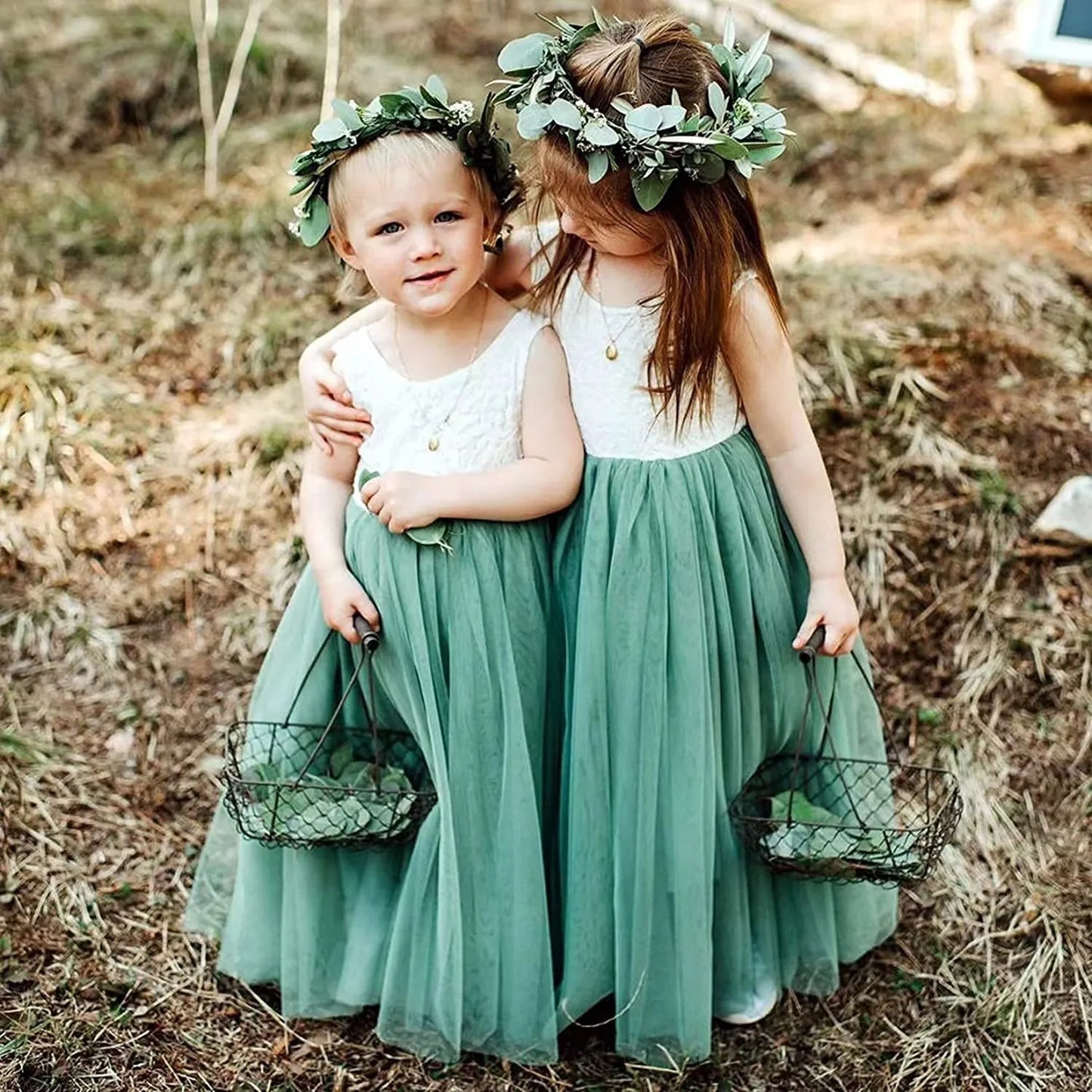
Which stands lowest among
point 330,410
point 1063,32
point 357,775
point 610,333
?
point 357,775

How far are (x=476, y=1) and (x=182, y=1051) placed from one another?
4.69 metres

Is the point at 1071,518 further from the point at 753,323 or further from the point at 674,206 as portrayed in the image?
the point at 674,206

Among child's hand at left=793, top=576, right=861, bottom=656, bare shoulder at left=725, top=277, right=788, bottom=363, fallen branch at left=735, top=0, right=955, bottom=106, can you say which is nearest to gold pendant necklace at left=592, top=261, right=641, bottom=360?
bare shoulder at left=725, top=277, right=788, bottom=363

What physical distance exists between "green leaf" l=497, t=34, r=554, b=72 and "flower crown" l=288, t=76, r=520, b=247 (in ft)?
0.20

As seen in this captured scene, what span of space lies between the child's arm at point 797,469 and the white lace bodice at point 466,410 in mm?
333

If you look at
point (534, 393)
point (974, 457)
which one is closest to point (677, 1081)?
point (534, 393)

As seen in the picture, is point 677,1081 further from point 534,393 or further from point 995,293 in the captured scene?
point 995,293

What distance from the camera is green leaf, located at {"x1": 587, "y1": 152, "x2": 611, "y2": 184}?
1.84 metres

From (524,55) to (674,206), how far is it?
0.99 ft

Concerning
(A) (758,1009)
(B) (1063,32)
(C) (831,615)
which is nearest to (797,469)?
(C) (831,615)

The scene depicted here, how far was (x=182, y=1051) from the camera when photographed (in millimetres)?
2424

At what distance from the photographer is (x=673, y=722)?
7.13 ft

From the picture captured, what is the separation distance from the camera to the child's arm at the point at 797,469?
6.68 ft

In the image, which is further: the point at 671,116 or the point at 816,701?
the point at 816,701
